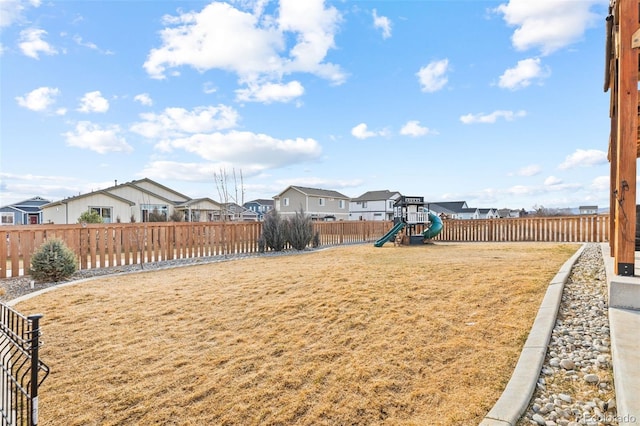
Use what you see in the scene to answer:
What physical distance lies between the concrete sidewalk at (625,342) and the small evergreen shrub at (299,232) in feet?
30.1

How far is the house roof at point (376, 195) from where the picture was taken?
4534cm

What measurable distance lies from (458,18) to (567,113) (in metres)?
4.33

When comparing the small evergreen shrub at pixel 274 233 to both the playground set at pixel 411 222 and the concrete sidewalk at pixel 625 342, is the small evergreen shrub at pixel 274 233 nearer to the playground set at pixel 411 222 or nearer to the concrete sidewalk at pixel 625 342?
the playground set at pixel 411 222

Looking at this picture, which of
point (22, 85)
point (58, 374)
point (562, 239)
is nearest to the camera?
point (58, 374)

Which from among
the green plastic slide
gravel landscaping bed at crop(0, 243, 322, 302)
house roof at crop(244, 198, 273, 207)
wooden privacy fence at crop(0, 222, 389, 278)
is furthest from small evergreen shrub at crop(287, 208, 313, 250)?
house roof at crop(244, 198, 273, 207)

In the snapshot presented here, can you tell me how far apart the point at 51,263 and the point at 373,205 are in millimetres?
41832

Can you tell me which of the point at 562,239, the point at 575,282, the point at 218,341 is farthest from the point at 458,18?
the point at 562,239

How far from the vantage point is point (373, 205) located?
1834 inches

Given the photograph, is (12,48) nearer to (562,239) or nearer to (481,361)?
(481,361)

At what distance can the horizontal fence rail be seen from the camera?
7602 mm

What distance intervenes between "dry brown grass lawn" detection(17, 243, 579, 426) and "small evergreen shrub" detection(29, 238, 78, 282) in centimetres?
158

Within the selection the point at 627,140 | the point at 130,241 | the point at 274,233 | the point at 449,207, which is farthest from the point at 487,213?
the point at 627,140

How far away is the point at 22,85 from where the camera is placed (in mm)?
8906

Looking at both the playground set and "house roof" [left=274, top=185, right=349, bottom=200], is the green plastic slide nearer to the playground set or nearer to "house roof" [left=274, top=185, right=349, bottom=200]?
the playground set
